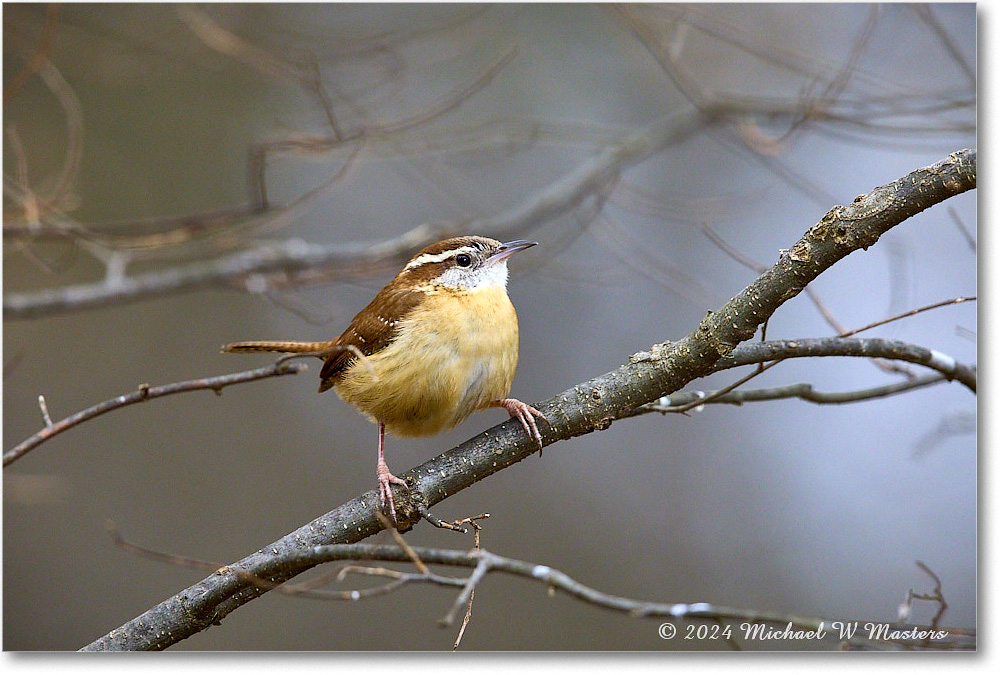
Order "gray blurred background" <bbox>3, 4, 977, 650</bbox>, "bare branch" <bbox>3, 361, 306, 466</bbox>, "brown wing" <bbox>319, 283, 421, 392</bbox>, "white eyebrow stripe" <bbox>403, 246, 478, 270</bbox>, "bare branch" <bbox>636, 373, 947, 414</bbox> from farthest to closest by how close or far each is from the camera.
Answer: "gray blurred background" <bbox>3, 4, 977, 650</bbox>
"white eyebrow stripe" <bbox>403, 246, 478, 270</bbox>
"brown wing" <bbox>319, 283, 421, 392</bbox>
"bare branch" <bbox>636, 373, 947, 414</bbox>
"bare branch" <bbox>3, 361, 306, 466</bbox>

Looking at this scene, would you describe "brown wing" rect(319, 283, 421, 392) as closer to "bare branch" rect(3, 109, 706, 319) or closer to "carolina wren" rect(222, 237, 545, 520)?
"carolina wren" rect(222, 237, 545, 520)

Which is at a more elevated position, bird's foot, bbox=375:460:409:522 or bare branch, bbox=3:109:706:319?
Answer: bare branch, bbox=3:109:706:319

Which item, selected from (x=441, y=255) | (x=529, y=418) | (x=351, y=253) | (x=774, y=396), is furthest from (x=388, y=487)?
(x=351, y=253)

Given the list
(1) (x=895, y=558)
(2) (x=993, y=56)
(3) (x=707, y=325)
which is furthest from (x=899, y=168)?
(3) (x=707, y=325)

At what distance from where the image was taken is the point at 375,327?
230 cm

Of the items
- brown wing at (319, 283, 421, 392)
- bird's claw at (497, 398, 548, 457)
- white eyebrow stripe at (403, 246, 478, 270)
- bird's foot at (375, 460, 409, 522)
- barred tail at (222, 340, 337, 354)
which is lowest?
bird's foot at (375, 460, 409, 522)

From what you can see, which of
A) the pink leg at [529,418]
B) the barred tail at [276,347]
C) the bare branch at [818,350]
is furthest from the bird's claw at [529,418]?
the barred tail at [276,347]

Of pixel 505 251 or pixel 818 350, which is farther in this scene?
pixel 505 251

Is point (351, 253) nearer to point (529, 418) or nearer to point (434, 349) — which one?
point (434, 349)

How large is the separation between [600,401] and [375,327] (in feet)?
2.36

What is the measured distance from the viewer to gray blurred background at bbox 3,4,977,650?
2.81 m

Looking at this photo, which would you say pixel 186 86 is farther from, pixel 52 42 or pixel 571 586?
pixel 571 586

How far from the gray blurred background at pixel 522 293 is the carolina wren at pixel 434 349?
26.7 inches

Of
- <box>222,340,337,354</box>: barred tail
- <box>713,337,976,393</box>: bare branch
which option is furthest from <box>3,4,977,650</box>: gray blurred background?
<box>713,337,976,393</box>: bare branch
